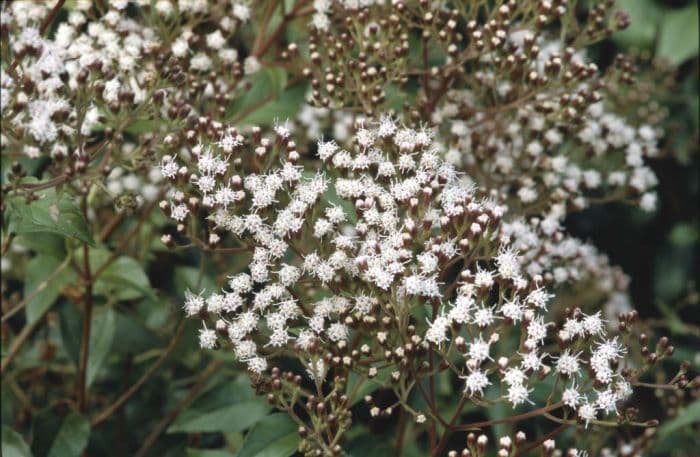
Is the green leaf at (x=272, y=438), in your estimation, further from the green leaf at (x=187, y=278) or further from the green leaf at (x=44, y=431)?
the green leaf at (x=187, y=278)

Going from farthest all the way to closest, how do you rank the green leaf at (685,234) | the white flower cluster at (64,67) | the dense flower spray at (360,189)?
the green leaf at (685,234), the white flower cluster at (64,67), the dense flower spray at (360,189)

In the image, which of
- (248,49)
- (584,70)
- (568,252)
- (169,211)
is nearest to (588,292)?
(568,252)

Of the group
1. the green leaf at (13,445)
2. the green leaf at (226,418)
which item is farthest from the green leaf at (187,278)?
the green leaf at (13,445)

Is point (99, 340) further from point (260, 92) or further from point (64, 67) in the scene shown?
point (260, 92)

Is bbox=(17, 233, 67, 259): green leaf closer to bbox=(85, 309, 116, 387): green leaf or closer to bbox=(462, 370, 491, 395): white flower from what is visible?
bbox=(85, 309, 116, 387): green leaf

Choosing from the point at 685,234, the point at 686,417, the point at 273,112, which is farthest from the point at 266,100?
the point at 685,234

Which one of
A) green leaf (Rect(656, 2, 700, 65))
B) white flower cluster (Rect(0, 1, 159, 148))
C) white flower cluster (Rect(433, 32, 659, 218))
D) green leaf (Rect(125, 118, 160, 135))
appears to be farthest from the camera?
green leaf (Rect(656, 2, 700, 65))

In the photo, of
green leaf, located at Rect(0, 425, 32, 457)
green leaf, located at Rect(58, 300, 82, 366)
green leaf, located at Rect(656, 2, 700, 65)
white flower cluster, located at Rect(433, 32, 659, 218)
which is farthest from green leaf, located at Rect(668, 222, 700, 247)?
green leaf, located at Rect(0, 425, 32, 457)
